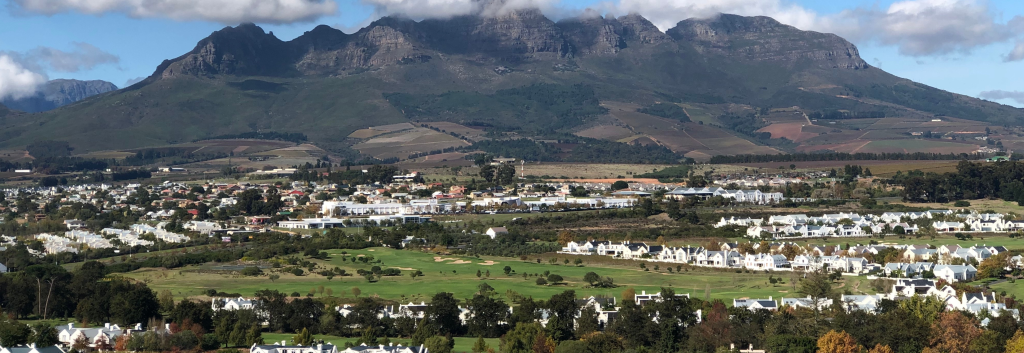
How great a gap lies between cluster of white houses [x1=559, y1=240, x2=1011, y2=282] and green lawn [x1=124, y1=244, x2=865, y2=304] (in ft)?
7.22

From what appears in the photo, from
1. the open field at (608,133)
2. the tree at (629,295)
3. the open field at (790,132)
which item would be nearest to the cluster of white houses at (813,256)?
the tree at (629,295)

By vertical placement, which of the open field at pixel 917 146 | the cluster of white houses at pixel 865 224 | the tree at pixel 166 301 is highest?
the open field at pixel 917 146

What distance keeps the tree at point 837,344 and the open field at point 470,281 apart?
10.9 m

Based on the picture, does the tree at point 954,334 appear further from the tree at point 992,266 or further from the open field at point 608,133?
the open field at point 608,133

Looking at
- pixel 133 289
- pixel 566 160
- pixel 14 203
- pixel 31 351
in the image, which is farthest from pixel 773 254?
pixel 566 160

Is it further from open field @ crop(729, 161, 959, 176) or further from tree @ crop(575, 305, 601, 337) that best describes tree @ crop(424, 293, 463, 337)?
open field @ crop(729, 161, 959, 176)

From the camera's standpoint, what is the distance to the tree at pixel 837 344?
114 feet

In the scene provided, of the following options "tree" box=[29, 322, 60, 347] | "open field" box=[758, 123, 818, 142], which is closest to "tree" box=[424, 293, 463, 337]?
"tree" box=[29, 322, 60, 347]

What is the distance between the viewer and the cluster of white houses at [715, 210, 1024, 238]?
70.2 m

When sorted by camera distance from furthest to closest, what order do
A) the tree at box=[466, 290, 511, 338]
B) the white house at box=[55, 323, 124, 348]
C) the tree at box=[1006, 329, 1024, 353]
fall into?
the tree at box=[466, 290, 511, 338], the white house at box=[55, 323, 124, 348], the tree at box=[1006, 329, 1024, 353]

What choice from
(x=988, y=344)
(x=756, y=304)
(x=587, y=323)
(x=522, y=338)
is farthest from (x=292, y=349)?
(x=988, y=344)

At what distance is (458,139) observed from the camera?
174 meters

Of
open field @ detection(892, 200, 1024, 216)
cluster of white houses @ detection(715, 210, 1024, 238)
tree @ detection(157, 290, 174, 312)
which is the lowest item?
tree @ detection(157, 290, 174, 312)

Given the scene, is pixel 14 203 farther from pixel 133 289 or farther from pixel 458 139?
pixel 458 139
